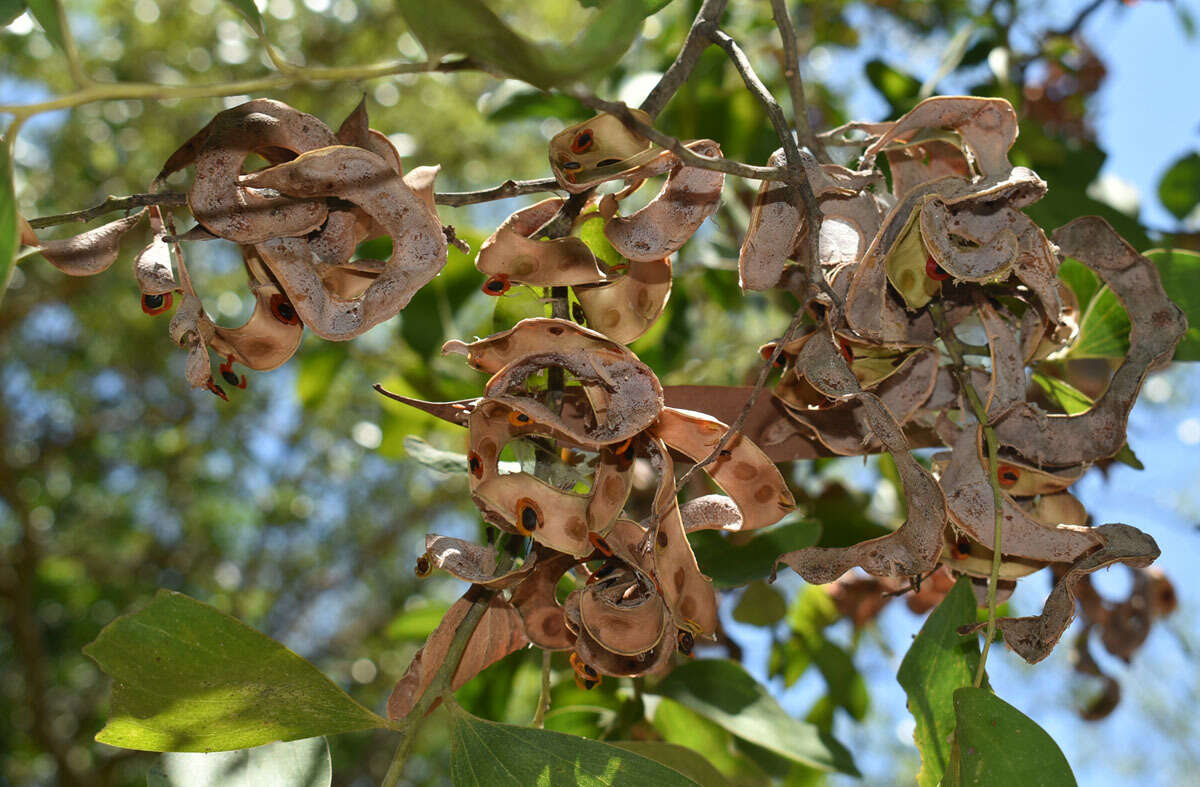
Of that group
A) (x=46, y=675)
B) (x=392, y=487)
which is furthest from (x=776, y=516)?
(x=392, y=487)

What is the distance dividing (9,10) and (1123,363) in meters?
0.68

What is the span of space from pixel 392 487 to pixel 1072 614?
345 cm

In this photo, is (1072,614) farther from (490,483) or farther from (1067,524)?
(490,483)

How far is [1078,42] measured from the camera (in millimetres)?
2242

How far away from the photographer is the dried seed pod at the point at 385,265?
51 centimetres

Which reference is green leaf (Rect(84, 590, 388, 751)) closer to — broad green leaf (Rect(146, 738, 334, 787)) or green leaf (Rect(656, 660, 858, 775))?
broad green leaf (Rect(146, 738, 334, 787))

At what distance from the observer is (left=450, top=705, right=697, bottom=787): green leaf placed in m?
Answer: 0.58

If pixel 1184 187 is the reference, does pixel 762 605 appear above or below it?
below

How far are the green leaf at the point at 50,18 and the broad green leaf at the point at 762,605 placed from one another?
90 centimetres

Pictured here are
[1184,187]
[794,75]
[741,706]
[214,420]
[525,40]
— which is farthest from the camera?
[214,420]

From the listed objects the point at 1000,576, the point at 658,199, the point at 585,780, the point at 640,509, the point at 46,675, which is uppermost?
the point at 658,199

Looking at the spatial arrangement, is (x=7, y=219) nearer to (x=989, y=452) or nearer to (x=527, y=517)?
(x=527, y=517)

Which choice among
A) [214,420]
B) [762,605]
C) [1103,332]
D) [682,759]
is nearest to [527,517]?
[682,759]

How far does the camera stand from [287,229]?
53 cm
